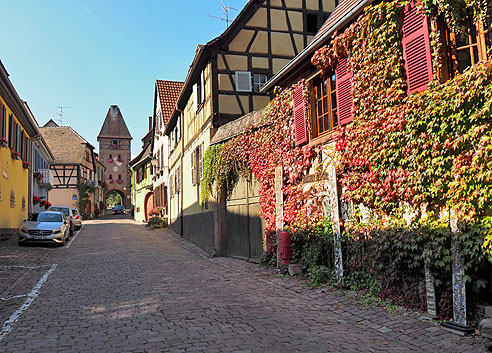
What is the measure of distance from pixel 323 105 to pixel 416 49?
3.18 metres

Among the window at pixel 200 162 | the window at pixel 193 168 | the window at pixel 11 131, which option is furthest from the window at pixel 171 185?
the window at pixel 11 131

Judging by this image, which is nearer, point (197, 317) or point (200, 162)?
point (197, 317)

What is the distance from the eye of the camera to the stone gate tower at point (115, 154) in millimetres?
70875

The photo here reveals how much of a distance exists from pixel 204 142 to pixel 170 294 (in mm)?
8929

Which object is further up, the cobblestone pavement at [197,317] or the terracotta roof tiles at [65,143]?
the terracotta roof tiles at [65,143]

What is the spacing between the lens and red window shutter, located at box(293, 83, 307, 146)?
32.9 ft

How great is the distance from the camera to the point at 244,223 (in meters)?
13.1

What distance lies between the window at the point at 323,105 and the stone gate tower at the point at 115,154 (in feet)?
207

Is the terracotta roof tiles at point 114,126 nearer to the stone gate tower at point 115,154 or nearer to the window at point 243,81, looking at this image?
the stone gate tower at point 115,154

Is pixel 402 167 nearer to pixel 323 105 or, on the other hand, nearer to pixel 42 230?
pixel 323 105

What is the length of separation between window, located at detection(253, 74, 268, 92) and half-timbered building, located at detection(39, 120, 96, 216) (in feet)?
115

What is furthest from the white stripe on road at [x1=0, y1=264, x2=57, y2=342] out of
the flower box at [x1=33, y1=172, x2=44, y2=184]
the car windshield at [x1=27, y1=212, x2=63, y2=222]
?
the flower box at [x1=33, y1=172, x2=44, y2=184]

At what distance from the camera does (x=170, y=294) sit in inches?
309

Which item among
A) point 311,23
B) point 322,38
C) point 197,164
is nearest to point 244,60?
point 311,23
